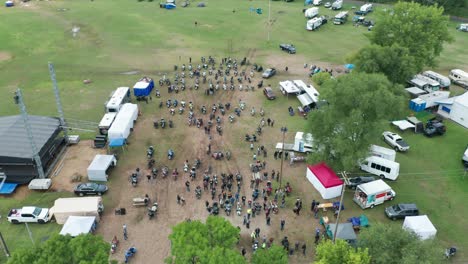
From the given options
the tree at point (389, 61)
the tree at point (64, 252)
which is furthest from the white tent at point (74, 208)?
the tree at point (389, 61)

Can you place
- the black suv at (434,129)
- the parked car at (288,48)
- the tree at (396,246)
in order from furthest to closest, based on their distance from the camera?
1. the parked car at (288,48)
2. the black suv at (434,129)
3. the tree at (396,246)

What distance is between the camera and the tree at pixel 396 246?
89.1 ft

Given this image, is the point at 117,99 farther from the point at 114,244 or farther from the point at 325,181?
the point at 325,181

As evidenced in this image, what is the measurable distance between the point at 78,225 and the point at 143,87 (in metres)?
29.3

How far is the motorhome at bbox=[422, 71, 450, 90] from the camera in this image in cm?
6512

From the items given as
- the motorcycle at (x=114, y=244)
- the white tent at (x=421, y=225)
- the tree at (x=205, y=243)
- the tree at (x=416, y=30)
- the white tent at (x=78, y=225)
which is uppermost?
the tree at (x=416, y=30)

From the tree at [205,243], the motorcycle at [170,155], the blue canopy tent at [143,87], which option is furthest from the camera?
the blue canopy tent at [143,87]

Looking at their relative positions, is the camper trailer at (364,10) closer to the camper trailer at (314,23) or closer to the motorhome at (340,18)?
the motorhome at (340,18)

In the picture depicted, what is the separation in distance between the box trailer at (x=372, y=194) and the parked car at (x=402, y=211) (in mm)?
1626

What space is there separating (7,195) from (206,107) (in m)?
28.9

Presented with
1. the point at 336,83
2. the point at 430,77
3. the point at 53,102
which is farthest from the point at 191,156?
the point at 430,77

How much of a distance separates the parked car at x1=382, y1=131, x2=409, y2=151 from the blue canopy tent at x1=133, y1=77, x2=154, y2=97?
36.0m

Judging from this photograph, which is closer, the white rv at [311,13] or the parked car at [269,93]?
the parked car at [269,93]

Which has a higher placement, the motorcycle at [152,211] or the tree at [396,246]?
the tree at [396,246]
